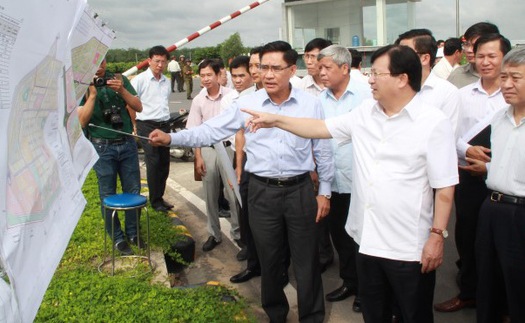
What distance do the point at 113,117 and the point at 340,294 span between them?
248 centimetres

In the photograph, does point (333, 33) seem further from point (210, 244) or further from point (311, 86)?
point (210, 244)

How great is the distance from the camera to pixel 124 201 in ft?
13.3

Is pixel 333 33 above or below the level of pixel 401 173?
above

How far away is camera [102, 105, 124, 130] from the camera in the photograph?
170 inches

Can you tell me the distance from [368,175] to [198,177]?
9.51 ft

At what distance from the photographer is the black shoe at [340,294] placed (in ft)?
13.0

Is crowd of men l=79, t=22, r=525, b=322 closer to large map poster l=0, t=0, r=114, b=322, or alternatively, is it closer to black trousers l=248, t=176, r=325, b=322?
black trousers l=248, t=176, r=325, b=322

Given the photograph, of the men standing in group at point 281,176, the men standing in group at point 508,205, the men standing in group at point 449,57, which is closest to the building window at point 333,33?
the men standing in group at point 449,57

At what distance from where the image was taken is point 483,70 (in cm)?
359

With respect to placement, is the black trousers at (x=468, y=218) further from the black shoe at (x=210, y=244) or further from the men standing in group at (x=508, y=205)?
the black shoe at (x=210, y=244)

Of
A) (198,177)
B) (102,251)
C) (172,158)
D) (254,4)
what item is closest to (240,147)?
(198,177)

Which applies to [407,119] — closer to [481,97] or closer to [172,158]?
[481,97]

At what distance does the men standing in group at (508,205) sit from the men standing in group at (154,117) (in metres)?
4.15

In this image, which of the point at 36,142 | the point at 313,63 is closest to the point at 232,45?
the point at 313,63
